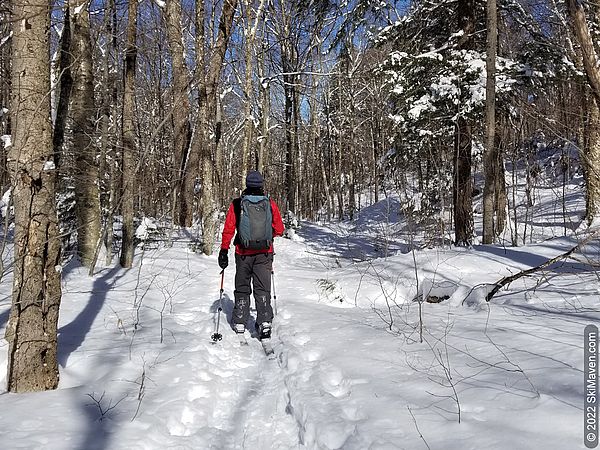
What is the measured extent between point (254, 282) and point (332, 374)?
7.34ft

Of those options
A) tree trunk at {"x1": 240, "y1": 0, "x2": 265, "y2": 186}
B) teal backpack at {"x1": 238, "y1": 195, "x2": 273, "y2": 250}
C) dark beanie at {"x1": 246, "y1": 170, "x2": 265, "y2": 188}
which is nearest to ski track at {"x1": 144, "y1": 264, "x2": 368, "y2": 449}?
teal backpack at {"x1": 238, "y1": 195, "x2": 273, "y2": 250}

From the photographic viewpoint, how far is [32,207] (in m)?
3.09

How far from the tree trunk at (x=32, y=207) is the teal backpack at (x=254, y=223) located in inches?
97.8

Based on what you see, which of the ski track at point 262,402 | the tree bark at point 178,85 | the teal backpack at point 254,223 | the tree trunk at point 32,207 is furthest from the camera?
the tree bark at point 178,85

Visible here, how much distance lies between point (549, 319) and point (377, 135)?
1038 inches

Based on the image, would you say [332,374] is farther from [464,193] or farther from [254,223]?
[464,193]

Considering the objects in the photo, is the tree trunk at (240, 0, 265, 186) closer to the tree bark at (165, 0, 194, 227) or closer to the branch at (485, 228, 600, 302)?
the tree bark at (165, 0, 194, 227)

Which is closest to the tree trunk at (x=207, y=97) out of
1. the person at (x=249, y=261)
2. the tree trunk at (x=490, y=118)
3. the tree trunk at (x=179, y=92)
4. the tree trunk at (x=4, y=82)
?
the tree trunk at (x=179, y=92)

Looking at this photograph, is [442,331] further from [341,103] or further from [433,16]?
[341,103]

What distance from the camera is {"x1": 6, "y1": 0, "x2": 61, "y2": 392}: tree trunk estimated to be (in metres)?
3.09

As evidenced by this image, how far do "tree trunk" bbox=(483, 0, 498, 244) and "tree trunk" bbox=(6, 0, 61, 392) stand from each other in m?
8.33

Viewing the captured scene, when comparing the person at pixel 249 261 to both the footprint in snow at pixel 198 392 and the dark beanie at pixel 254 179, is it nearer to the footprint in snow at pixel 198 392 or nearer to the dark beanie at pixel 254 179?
the dark beanie at pixel 254 179

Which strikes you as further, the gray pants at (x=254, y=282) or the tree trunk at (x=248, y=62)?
the tree trunk at (x=248, y=62)

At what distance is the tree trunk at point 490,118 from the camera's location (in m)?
8.84
